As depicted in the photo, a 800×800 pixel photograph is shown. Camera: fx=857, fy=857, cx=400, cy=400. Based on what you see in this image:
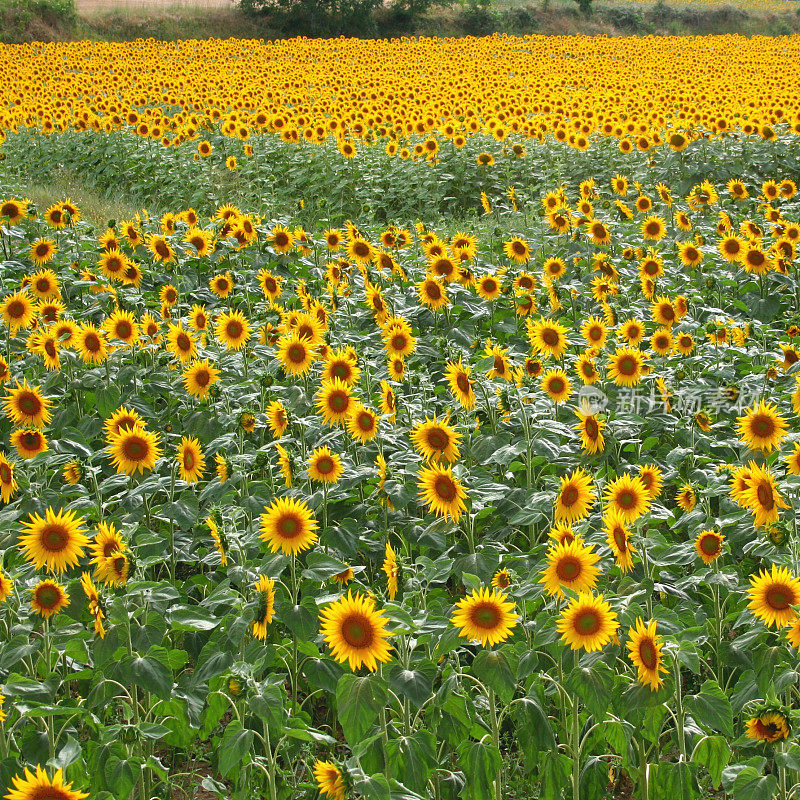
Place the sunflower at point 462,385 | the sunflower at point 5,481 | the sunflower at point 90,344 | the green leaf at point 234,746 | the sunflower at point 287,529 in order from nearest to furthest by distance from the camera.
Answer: the green leaf at point 234,746, the sunflower at point 287,529, the sunflower at point 5,481, the sunflower at point 462,385, the sunflower at point 90,344

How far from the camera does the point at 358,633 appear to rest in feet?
8.18

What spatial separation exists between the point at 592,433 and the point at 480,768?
1571 millimetres

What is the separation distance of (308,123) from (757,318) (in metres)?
7.55

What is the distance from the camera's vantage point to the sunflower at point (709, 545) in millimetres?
2996

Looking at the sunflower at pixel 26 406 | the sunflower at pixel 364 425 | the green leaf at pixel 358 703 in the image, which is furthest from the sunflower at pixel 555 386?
the sunflower at pixel 26 406

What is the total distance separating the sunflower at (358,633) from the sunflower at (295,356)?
189 cm

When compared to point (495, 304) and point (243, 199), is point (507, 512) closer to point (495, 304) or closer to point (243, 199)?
point (495, 304)

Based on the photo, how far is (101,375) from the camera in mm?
4691

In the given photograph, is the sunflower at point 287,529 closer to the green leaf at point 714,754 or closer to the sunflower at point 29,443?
the sunflower at point 29,443

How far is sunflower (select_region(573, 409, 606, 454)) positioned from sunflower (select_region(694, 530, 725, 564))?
73 cm

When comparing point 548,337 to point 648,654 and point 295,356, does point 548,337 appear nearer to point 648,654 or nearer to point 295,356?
point 295,356

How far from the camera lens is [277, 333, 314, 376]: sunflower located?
166 inches

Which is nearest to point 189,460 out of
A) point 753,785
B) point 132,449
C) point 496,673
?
point 132,449

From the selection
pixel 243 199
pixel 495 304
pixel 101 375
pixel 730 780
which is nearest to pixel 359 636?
pixel 730 780
